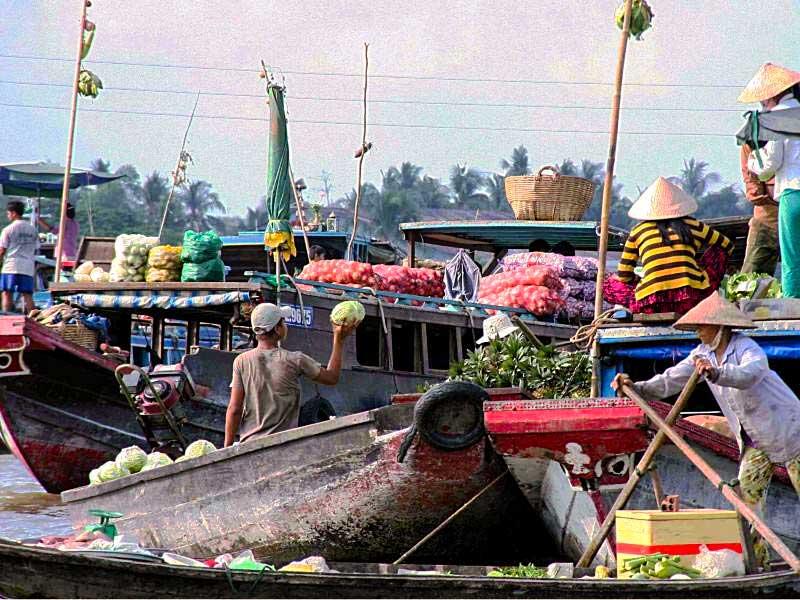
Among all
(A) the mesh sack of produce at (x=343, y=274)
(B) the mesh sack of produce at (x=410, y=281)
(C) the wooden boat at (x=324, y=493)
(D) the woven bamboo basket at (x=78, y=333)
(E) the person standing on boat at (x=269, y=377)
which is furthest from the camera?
(B) the mesh sack of produce at (x=410, y=281)

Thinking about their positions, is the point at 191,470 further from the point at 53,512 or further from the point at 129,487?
the point at 53,512

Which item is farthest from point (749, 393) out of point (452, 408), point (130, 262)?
Result: point (130, 262)

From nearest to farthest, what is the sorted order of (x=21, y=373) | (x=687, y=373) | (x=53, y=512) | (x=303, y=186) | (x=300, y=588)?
1. (x=300, y=588)
2. (x=687, y=373)
3. (x=21, y=373)
4. (x=53, y=512)
5. (x=303, y=186)

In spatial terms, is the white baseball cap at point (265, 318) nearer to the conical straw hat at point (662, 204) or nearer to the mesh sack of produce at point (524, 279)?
the conical straw hat at point (662, 204)

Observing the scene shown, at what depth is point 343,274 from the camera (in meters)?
12.0

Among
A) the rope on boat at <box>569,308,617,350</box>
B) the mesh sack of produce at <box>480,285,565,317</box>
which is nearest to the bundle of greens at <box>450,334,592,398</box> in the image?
the rope on boat at <box>569,308,617,350</box>

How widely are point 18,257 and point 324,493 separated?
6114mm

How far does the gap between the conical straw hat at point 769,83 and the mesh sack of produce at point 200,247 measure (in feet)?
18.2

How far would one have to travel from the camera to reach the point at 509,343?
8.88 metres

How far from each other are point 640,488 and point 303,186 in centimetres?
1282

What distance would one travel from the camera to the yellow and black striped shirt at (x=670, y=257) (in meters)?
6.86

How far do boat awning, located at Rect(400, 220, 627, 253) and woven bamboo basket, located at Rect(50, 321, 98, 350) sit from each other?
14.5 feet

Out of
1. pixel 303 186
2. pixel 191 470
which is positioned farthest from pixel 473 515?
pixel 303 186

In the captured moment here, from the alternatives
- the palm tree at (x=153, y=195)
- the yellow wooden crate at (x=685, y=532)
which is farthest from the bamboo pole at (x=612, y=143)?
the palm tree at (x=153, y=195)
